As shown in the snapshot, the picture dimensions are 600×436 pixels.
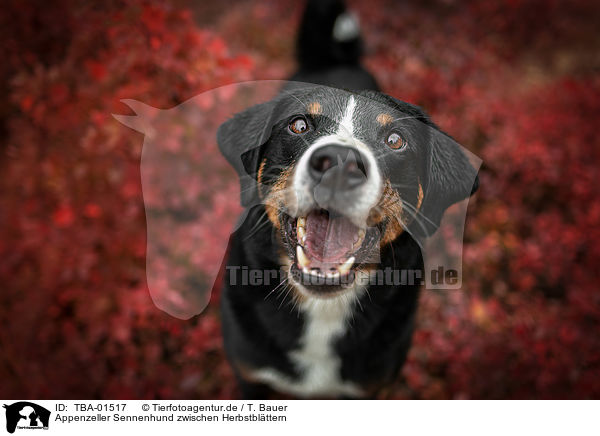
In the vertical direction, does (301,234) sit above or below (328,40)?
below

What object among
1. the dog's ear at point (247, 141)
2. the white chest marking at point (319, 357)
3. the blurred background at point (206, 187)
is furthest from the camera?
the blurred background at point (206, 187)

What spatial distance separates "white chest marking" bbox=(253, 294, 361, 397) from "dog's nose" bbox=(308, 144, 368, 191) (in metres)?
0.93

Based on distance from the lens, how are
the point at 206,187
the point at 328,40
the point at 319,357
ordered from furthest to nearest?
1. the point at 328,40
2. the point at 206,187
3. the point at 319,357

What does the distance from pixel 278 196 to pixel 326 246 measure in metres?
0.31

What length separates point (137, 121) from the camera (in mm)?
2061

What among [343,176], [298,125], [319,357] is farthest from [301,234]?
[319,357]

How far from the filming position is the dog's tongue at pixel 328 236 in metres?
1.54

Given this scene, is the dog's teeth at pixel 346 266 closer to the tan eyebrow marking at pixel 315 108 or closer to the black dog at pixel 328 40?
the tan eyebrow marking at pixel 315 108

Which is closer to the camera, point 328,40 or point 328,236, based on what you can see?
point 328,236

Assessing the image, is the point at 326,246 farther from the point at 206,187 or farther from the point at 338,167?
the point at 206,187

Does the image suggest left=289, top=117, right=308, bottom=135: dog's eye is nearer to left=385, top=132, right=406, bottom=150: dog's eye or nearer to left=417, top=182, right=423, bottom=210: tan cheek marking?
left=385, top=132, right=406, bottom=150: dog's eye

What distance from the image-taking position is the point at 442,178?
1.79 m
